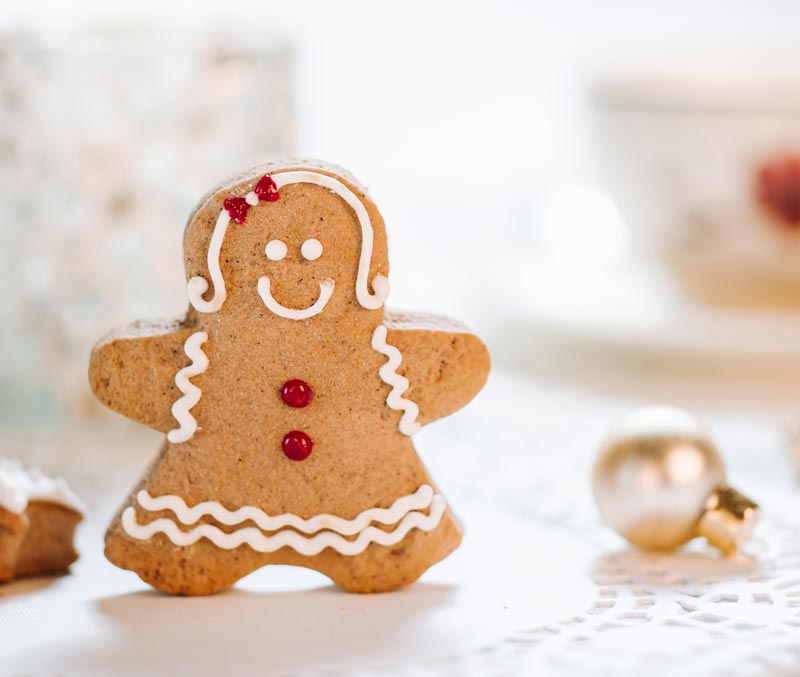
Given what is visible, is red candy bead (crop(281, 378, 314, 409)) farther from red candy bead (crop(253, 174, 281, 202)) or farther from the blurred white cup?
the blurred white cup

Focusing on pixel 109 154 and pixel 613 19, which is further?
pixel 613 19

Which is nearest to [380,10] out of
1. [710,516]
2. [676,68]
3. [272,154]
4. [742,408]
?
[676,68]

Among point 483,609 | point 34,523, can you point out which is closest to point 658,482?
point 483,609

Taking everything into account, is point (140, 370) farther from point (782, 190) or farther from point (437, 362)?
point (782, 190)

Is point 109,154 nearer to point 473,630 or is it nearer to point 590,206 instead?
point 473,630

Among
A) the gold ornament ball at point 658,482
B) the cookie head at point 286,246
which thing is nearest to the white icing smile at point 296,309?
the cookie head at point 286,246

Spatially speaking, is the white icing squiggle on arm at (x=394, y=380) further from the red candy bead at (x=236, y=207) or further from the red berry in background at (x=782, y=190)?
the red berry in background at (x=782, y=190)
